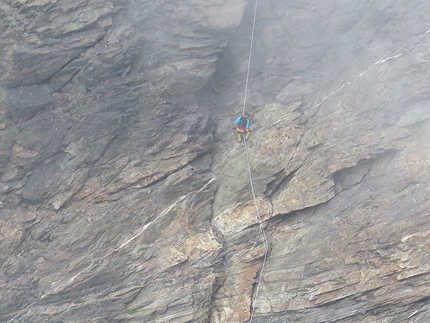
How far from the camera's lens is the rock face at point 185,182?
1658 centimetres

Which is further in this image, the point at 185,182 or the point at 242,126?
the point at 242,126

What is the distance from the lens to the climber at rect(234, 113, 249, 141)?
18.3m

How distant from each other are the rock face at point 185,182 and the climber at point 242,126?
1.10ft

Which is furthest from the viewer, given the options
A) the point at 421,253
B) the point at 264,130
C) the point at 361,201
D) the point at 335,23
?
the point at 335,23

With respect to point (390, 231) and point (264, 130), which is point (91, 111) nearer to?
point (264, 130)

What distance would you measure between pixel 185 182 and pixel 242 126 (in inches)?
113

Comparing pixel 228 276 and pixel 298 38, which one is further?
pixel 298 38

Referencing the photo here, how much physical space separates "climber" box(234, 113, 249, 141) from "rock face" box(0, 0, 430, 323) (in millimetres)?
336

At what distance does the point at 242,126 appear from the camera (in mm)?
18422

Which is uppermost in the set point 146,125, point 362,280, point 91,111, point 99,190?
point 91,111

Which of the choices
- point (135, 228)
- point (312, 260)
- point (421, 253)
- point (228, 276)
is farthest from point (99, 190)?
point (421, 253)

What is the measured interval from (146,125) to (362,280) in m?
8.73

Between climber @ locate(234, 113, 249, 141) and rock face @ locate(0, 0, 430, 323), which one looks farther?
climber @ locate(234, 113, 249, 141)

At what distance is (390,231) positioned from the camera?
16.2m
